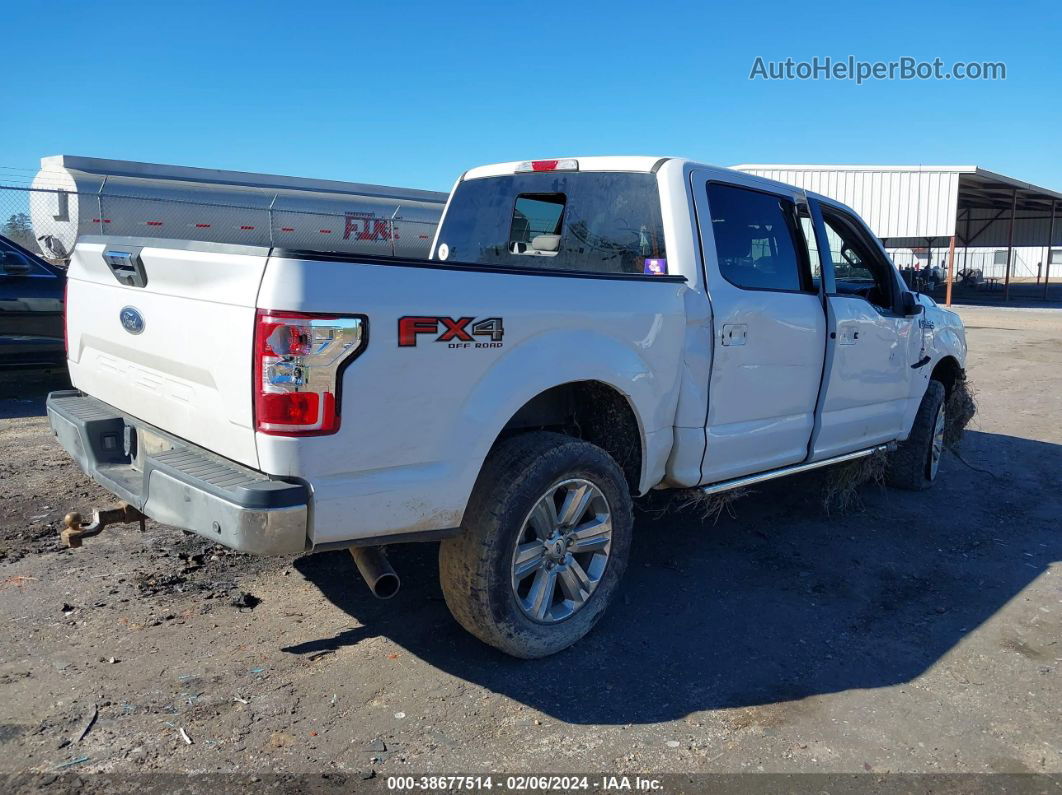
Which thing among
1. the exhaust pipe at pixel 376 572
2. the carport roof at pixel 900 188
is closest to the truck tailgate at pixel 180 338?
the exhaust pipe at pixel 376 572

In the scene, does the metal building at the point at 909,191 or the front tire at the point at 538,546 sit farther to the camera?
the metal building at the point at 909,191

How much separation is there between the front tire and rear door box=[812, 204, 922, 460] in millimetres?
1824

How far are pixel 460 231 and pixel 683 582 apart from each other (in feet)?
7.96

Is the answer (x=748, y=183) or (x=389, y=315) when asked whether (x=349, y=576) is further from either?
(x=748, y=183)

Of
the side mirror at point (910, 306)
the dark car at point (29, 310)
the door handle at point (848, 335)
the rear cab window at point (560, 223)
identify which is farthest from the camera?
the dark car at point (29, 310)

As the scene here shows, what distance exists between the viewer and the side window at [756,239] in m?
4.12

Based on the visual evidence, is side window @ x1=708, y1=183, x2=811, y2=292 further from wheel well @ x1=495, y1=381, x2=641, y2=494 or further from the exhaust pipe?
the exhaust pipe

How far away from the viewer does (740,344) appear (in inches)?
158

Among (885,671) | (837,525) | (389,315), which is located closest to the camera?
(389,315)

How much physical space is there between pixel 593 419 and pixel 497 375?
3.18ft

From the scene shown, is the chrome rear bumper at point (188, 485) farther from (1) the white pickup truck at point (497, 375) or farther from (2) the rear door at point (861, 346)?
(2) the rear door at point (861, 346)

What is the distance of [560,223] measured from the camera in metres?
4.50

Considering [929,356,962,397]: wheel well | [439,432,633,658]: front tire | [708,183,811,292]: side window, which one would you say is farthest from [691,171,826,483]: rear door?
[929,356,962,397]: wheel well

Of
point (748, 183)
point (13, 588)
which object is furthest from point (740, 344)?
point (13, 588)
